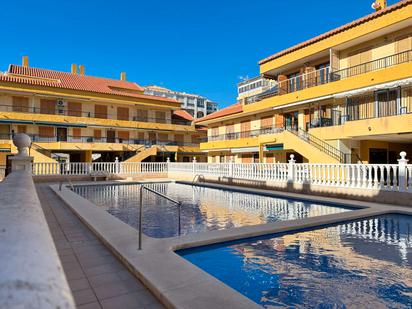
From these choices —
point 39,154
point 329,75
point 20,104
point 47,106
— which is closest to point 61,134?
point 47,106

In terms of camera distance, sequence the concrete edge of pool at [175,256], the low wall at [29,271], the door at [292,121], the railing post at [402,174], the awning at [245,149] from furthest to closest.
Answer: the awning at [245,149], the door at [292,121], the railing post at [402,174], the concrete edge of pool at [175,256], the low wall at [29,271]

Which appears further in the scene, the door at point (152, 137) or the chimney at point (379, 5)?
the door at point (152, 137)

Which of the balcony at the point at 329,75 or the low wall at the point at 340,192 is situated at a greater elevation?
the balcony at the point at 329,75

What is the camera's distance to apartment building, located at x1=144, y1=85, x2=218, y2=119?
9088 centimetres

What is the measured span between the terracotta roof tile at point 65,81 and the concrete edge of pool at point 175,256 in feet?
97.9

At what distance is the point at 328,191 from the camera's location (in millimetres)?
12930

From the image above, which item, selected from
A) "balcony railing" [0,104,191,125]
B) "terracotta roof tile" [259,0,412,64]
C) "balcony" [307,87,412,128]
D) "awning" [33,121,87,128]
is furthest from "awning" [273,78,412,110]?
"awning" [33,121,87,128]

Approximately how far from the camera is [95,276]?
4.13m

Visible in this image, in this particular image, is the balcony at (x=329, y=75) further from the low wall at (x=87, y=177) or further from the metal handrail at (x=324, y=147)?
the low wall at (x=87, y=177)

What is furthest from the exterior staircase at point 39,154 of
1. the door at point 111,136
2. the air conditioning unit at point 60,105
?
the door at point 111,136

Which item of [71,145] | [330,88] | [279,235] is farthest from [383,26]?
[71,145]

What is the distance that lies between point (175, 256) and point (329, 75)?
2031cm

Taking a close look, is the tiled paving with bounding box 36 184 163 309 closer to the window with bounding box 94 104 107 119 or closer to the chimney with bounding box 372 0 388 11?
the chimney with bounding box 372 0 388 11

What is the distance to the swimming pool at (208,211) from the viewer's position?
8.45 metres
